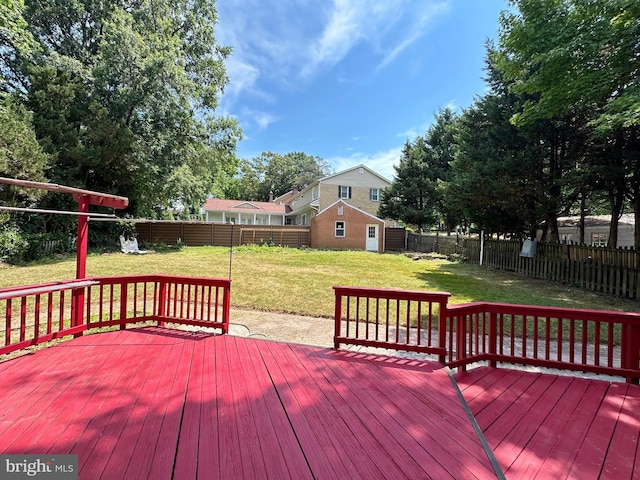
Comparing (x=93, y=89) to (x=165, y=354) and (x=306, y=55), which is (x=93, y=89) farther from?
(x=165, y=354)

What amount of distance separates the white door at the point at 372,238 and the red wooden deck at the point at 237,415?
18.8 m

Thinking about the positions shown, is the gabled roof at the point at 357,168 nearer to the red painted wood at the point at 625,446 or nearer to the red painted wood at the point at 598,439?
the red painted wood at the point at 598,439

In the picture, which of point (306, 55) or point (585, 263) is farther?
point (306, 55)

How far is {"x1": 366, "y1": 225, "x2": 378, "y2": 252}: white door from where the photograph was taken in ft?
72.8

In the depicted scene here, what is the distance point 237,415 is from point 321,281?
7.25 metres

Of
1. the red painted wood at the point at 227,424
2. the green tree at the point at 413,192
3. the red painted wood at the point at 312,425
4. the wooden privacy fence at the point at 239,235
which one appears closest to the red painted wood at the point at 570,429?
the red painted wood at the point at 312,425

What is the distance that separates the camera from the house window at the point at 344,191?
27.4 metres

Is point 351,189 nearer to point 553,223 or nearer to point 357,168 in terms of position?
point 357,168

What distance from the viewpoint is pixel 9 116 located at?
1080 centimetres

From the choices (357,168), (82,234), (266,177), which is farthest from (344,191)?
(266,177)

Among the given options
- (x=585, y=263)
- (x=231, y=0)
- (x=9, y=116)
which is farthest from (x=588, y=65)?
(x=9, y=116)

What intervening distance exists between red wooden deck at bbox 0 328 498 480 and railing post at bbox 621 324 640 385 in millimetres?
1950

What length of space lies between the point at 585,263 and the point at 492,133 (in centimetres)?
620

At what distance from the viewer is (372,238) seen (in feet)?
73.2
